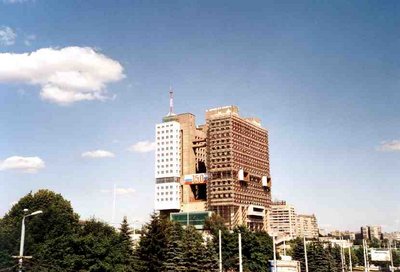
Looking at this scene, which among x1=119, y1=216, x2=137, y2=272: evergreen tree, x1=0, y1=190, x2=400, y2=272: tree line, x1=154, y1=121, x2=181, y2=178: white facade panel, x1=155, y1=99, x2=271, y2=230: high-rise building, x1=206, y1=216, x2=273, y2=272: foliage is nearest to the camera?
x1=0, y1=190, x2=400, y2=272: tree line

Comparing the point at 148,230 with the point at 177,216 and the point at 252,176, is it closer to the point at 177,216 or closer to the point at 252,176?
the point at 177,216

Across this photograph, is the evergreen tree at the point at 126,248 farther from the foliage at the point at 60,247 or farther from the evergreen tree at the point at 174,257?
the evergreen tree at the point at 174,257

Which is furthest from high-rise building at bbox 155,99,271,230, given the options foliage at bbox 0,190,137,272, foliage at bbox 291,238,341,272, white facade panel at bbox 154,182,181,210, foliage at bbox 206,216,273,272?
foliage at bbox 0,190,137,272

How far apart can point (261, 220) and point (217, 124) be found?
4841 cm

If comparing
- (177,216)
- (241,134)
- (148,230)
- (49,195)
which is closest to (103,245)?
(148,230)

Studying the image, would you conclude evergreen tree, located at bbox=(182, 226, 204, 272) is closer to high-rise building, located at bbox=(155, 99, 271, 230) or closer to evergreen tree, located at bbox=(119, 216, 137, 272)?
evergreen tree, located at bbox=(119, 216, 137, 272)

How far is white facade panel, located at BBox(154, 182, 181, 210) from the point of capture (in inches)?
7274

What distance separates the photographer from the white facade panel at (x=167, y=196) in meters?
185

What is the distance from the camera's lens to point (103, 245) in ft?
192

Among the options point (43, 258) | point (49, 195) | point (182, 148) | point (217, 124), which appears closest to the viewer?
point (43, 258)

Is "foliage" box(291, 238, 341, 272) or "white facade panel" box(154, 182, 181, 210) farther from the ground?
"white facade panel" box(154, 182, 181, 210)

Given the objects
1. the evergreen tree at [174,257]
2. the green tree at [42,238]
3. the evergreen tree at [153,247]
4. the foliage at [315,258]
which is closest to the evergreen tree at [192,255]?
the evergreen tree at [174,257]

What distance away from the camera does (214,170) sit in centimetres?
17950

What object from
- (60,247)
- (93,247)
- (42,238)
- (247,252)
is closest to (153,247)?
(93,247)
